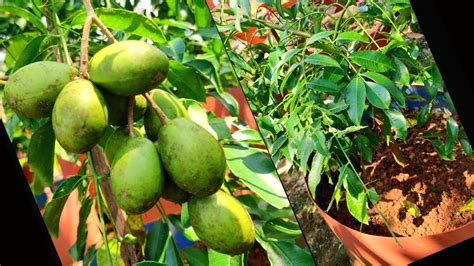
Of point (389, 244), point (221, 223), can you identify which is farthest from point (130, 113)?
point (389, 244)

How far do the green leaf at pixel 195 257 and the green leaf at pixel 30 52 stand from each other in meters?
0.36

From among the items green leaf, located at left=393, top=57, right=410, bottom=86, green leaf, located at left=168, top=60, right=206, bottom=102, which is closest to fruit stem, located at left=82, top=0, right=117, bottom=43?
green leaf, located at left=168, top=60, right=206, bottom=102

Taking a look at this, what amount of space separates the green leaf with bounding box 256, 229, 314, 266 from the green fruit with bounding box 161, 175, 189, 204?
259 millimetres

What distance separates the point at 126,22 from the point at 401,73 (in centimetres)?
50

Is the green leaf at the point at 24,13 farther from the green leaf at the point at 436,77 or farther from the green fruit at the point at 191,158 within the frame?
the green leaf at the point at 436,77

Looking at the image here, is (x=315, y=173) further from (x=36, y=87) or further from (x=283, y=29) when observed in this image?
(x=36, y=87)

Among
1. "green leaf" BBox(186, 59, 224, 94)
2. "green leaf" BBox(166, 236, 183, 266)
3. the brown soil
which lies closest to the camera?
"green leaf" BBox(166, 236, 183, 266)

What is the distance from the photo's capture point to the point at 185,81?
964 mm

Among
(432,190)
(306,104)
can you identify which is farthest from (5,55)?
(432,190)

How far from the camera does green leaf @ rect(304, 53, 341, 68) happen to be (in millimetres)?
1049

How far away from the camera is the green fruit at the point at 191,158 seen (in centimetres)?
64

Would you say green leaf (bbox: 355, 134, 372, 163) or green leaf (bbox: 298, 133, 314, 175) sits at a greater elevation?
green leaf (bbox: 298, 133, 314, 175)

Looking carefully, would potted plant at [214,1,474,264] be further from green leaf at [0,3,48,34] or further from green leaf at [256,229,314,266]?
green leaf at [0,3,48,34]

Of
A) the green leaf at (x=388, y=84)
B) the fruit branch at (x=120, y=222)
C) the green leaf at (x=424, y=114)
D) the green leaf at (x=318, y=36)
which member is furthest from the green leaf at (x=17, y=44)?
the green leaf at (x=424, y=114)
